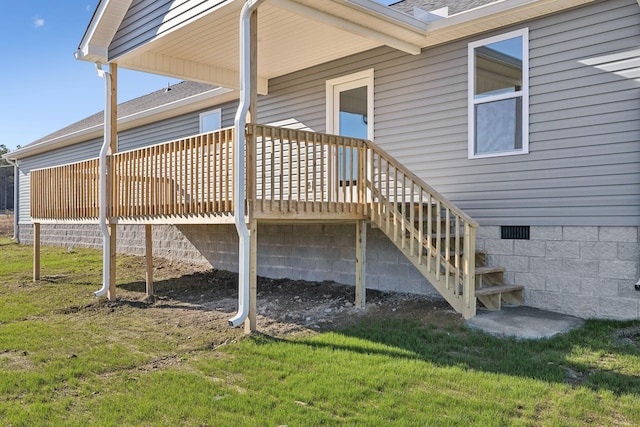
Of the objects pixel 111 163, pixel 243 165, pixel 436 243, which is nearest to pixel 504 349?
pixel 436 243

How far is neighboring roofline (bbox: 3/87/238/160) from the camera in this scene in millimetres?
10966

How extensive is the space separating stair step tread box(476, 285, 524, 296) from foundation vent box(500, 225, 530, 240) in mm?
631

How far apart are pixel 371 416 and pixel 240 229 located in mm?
2723

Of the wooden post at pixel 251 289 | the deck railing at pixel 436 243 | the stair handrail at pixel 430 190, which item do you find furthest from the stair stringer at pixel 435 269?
the wooden post at pixel 251 289

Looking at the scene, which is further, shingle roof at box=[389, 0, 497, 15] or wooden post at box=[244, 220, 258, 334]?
shingle roof at box=[389, 0, 497, 15]

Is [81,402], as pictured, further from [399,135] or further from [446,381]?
[399,135]

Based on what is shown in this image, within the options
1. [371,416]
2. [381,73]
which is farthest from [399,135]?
[371,416]

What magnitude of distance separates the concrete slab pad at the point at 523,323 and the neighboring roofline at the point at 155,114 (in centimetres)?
690

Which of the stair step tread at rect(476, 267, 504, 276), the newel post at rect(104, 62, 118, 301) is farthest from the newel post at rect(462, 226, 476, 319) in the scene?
the newel post at rect(104, 62, 118, 301)

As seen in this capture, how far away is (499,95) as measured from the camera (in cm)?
664

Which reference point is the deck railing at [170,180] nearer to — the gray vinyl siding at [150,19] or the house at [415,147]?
the house at [415,147]

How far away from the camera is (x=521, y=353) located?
4625 millimetres

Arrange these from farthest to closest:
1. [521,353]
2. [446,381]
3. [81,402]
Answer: [521,353] → [446,381] → [81,402]

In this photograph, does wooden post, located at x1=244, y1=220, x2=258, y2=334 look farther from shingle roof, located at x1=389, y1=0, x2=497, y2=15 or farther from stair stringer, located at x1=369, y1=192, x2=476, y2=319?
shingle roof, located at x1=389, y1=0, x2=497, y2=15
